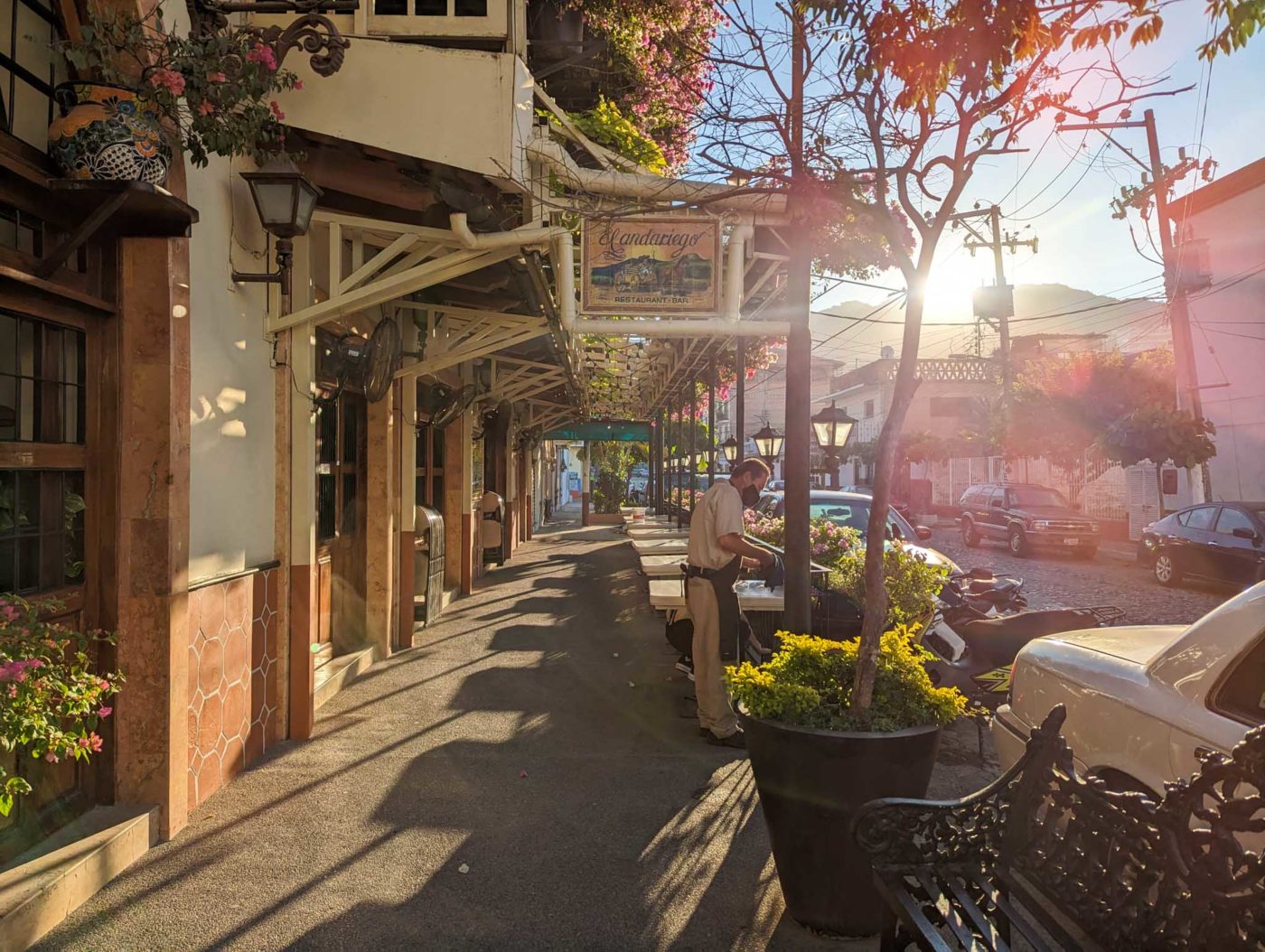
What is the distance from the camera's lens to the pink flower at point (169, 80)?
3.62 meters

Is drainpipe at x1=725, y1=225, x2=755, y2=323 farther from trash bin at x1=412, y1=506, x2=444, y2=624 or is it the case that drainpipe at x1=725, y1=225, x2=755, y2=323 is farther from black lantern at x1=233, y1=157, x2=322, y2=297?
trash bin at x1=412, y1=506, x2=444, y2=624

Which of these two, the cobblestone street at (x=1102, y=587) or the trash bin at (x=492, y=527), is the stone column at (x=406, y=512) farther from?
the cobblestone street at (x=1102, y=587)

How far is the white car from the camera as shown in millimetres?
2779

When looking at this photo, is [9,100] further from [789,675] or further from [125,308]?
[789,675]

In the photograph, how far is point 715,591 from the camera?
19.1ft

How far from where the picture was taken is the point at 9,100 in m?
3.50

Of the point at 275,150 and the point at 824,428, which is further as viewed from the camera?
the point at 824,428

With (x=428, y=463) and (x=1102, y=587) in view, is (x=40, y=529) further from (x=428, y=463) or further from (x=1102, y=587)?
(x=1102, y=587)

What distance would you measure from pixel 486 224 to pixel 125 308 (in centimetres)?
227

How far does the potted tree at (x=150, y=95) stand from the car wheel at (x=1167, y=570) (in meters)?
15.6

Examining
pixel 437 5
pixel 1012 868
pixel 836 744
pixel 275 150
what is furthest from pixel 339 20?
pixel 1012 868

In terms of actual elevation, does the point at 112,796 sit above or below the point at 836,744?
below

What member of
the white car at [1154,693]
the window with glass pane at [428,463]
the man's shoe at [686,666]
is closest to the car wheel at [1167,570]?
the man's shoe at [686,666]

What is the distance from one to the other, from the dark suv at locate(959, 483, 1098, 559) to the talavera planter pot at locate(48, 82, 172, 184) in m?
19.1
